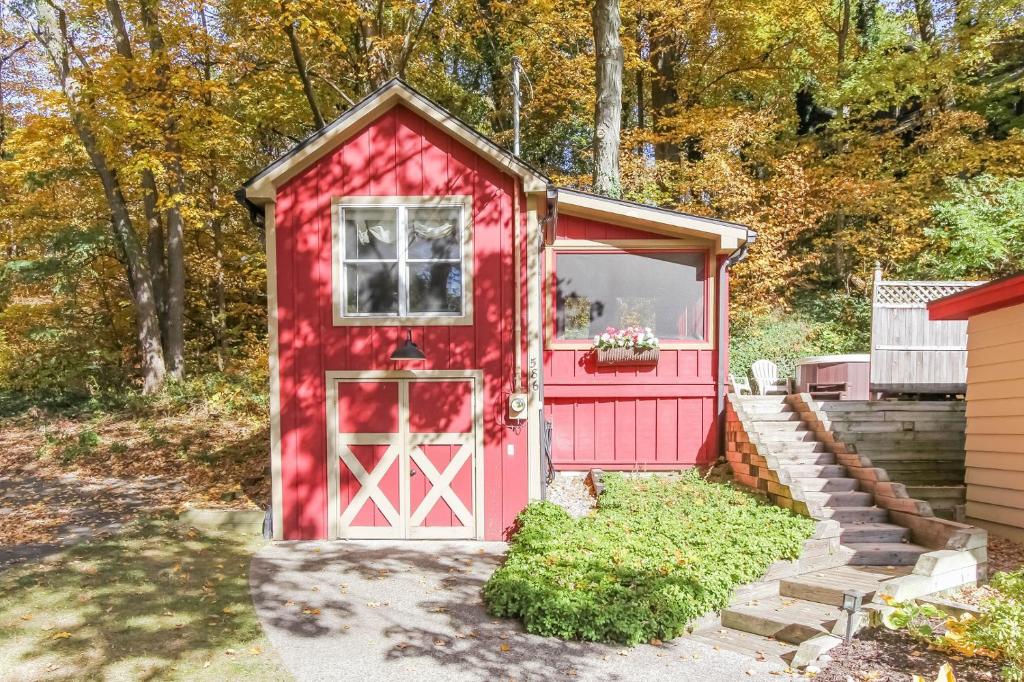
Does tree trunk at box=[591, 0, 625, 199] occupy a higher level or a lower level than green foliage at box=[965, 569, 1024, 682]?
higher

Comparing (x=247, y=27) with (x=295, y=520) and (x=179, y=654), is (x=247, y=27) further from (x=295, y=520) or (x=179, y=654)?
(x=179, y=654)

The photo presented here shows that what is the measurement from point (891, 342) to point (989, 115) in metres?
12.4

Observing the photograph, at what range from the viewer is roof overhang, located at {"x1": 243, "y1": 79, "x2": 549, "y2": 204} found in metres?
8.73

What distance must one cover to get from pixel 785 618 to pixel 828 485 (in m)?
3.32

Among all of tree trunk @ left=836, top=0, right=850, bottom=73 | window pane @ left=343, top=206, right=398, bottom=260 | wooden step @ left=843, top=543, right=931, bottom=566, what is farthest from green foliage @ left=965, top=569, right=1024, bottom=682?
tree trunk @ left=836, top=0, right=850, bottom=73

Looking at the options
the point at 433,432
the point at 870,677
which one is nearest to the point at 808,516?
the point at 870,677

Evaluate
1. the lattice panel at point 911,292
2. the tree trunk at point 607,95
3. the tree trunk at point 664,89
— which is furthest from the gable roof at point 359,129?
the tree trunk at point 664,89

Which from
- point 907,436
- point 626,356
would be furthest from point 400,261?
point 907,436

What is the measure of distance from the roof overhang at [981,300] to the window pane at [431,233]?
19.9 ft

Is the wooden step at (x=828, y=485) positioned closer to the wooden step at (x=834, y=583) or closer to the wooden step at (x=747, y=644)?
the wooden step at (x=834, y=583)

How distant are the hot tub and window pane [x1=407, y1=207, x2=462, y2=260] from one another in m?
7.39

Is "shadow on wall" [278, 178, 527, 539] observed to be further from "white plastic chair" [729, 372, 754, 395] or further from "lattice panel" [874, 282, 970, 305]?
"lattice panel" [874, 282, 970, 305]

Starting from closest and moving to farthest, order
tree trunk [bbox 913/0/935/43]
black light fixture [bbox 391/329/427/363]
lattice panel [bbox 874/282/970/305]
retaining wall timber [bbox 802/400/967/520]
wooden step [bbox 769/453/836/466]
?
black light fixture [bbox 391/329/427/363], wooden step [bbox 769/453/836/466], retaining wall timber [bbox 802/400/967/520], lattice panel [bbox 874/282/970/305], tree trunk [bbox 913/0/935/43]

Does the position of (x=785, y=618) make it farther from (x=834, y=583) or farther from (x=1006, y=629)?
(x=1006, y=629)
